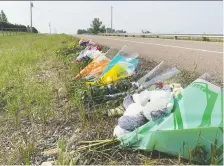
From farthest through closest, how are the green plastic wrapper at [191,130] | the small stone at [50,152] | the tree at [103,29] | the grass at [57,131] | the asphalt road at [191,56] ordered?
the tree at [103,29] → the asphalt road at [191,56] → the small stone at [50,152] → the grass at [57,131] → the green plastic wrapper at [191,130]

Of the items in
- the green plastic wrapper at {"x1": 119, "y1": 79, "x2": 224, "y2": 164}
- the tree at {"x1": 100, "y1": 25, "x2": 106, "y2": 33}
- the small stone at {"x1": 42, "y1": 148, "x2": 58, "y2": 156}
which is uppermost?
the tree at {"x1": 100, "y1": 25, "x2": 106, "y2": 33}

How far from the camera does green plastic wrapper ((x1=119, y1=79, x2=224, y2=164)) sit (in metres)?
2.93

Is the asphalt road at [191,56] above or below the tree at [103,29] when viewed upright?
below

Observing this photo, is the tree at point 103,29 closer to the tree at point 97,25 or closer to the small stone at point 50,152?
the tree at point 97,25

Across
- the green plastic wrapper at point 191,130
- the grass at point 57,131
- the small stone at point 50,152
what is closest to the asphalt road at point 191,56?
the grass at point 57,131

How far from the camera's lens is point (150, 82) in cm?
476

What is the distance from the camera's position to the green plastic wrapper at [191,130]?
293cm

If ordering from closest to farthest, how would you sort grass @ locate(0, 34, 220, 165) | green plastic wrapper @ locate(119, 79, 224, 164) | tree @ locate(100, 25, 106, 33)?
green plastic wrapper @ locate(119, 79, 224, 164) < grass @ locate(0, 34, 220, 165) < tree @ locate(100, 25, 106, 33)

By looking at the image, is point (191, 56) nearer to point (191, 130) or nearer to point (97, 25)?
point (191, 130)

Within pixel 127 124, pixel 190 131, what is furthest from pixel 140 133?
pixel 190 131

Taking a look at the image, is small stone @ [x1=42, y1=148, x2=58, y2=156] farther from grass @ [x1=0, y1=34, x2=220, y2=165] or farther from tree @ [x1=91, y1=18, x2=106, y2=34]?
tree @ [x1=91, y1=18, x2=106, y2=34]

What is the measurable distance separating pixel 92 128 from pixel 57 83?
106 inches

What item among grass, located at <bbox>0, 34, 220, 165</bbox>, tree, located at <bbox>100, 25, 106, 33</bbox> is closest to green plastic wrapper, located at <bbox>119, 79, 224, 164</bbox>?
grass, located at <bbox>0, 34, 220, 165</bbox>

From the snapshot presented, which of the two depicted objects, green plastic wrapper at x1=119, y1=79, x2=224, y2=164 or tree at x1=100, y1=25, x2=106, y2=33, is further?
tree at x1=100, y1=25, x2=106, y2=33
